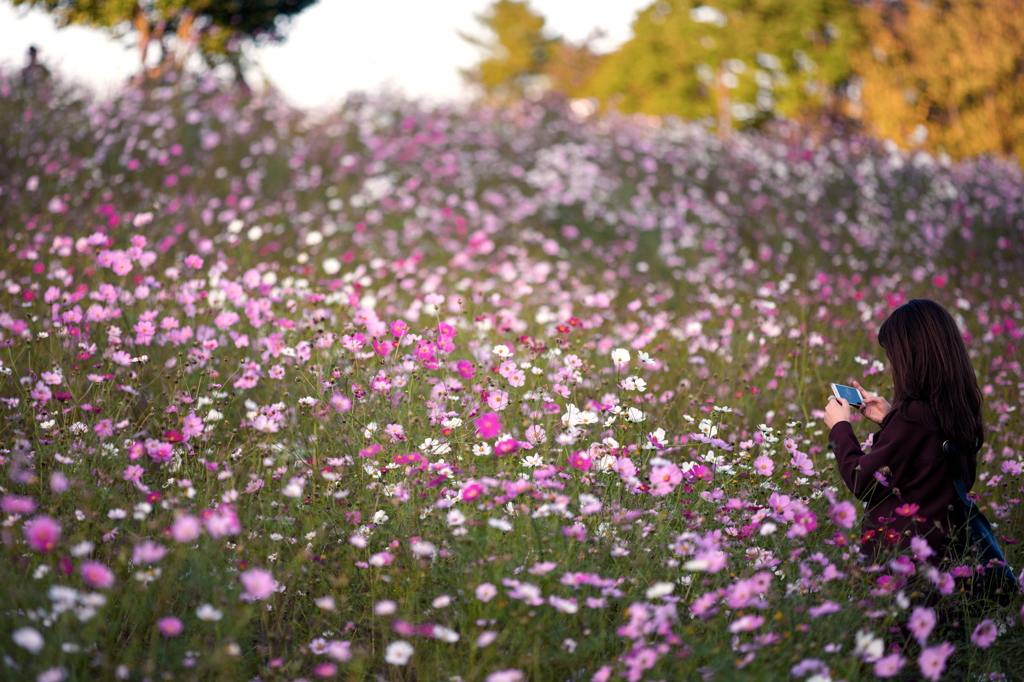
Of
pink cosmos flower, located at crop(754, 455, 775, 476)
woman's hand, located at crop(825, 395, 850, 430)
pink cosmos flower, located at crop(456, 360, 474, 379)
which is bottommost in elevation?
pink cosmos flower, located at crop(754, 455, 775, 476)

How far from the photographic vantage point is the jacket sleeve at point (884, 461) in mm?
2293

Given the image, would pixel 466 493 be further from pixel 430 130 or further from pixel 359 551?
pixel 430 130

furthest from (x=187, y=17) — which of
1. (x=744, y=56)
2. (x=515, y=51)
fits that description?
(x=515, y=51)

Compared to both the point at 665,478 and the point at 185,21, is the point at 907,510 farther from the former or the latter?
the point at 185,21

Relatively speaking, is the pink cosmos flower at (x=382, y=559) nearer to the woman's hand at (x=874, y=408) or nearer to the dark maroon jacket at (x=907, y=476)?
the dark maroon jacket at (x=907, y=476)

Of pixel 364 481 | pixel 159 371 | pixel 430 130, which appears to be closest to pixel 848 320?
pixel 364 481

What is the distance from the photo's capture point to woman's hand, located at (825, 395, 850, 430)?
2.46 metres

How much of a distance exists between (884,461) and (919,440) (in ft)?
0.45

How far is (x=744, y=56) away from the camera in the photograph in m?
20.6

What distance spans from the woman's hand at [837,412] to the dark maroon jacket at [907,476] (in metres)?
0.12

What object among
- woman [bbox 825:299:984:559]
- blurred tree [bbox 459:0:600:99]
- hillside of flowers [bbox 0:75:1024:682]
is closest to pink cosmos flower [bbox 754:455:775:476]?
hillside of flowers [bbox 0:75:1024:682]

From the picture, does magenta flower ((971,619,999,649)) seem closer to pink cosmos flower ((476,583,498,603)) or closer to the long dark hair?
the long dark hair

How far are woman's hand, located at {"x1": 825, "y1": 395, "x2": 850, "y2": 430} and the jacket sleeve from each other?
128 millimetres

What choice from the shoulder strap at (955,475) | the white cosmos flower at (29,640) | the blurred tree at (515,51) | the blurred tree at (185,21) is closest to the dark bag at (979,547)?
the shoulder strap at (955,475)
